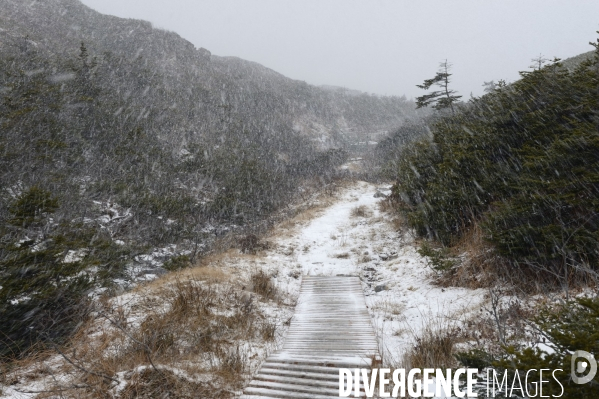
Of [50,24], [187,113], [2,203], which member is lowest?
A: [2,203]

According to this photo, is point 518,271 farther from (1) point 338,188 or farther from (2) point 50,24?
(2) point 50,24

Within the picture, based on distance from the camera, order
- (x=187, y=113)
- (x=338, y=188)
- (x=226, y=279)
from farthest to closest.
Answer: (x=187, y=113)
(x=338, y=188)
(x=226, y=279)

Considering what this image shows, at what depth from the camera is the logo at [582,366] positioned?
1.64 meters

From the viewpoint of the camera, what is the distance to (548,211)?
200 inches

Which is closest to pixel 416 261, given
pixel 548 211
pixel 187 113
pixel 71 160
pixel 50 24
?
pixel 548 211

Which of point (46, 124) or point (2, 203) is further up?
point (46, 124)

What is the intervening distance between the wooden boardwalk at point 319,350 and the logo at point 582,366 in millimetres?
2459

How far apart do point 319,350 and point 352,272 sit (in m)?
4.06

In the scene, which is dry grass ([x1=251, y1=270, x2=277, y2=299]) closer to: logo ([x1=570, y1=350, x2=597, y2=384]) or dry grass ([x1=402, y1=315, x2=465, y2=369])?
dry grass ([x1=402, y1=315, x2=465, y2=369])

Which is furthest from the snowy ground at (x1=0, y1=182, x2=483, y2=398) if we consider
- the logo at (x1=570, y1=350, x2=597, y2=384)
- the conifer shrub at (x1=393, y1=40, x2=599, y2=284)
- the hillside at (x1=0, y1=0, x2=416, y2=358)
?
the logo at (x1=570, y1=350, x2=597, y2=384)

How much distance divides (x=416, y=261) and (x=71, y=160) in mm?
13960

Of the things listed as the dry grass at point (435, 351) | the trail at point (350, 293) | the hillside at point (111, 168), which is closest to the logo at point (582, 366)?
the dry grass at point (435, 351)

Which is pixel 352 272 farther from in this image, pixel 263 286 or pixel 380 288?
pixel 263 286

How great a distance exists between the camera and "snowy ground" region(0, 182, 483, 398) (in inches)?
200
